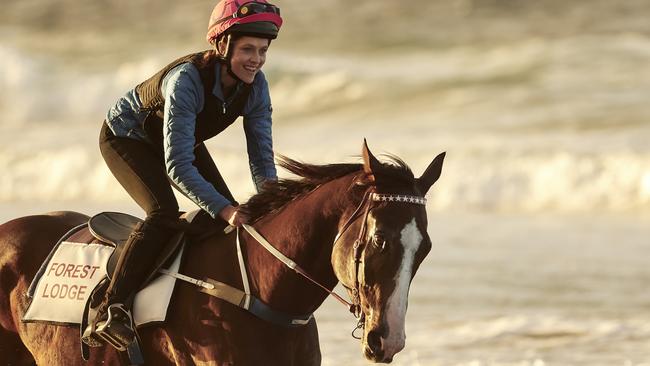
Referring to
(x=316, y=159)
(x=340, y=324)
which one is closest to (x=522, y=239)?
(x=340, y=324)

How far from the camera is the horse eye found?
419 cm

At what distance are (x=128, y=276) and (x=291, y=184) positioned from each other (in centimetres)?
74

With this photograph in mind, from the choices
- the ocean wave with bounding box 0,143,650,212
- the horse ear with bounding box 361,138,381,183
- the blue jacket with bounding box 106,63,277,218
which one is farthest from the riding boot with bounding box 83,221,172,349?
the ocean wave with bounding box 0,143,650,212

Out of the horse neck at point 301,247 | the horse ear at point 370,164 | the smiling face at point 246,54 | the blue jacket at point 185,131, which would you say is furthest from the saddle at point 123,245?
the horse ear at point 370,164

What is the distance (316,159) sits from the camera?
79.7ft

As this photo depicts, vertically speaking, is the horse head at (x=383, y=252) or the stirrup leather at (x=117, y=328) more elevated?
the horse head at (x=383, y=252)

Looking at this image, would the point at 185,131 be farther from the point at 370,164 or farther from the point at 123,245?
the point at 370,164

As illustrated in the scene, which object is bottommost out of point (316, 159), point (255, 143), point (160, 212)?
point (160, 212)

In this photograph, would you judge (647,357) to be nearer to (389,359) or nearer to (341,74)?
(389,359)

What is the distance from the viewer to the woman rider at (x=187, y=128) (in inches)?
188

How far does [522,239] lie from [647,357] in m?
7.01

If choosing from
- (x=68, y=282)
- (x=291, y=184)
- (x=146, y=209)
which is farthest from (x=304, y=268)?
(x=68, y=282)

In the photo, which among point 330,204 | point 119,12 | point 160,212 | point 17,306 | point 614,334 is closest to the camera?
point 330,204

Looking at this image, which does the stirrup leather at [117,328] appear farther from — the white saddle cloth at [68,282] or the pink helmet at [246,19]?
the pink helmet at [246,19]
